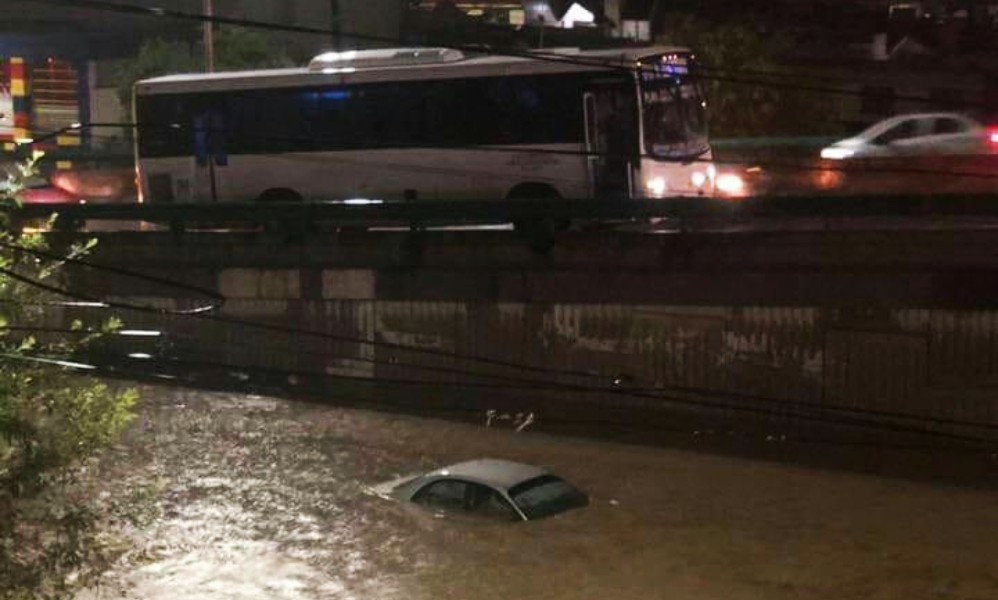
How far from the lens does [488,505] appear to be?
15.9 metres

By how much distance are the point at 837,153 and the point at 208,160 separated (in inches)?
439

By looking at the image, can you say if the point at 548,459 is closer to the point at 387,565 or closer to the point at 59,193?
the point at 387,565

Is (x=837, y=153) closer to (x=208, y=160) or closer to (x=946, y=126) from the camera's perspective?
(x=946, y=126)

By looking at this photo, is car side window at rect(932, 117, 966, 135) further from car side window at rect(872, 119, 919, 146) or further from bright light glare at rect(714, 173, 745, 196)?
bright light glare at rect(714, 173, 745, 196)

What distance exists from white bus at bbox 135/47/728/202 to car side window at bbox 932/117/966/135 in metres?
5.34

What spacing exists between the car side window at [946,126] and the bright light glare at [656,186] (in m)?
6.91

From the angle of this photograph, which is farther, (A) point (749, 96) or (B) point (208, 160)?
(A) point (749, 96)

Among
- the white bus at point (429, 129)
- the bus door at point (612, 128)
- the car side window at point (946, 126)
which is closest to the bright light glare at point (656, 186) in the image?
the white bus at point (429, 129)

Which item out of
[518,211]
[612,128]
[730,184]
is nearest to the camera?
[518,211]

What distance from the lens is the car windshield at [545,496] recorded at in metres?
15.8

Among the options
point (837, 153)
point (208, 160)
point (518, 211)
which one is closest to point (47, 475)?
point (518, 211)

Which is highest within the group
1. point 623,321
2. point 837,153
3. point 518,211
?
point 837,153

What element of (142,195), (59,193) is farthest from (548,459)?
(59,193)

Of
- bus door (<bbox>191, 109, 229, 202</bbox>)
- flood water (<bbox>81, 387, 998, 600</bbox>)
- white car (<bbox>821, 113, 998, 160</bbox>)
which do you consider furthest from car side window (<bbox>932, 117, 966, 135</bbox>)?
bus door (<bbox>191, 109, 229, 202</bbox>)
